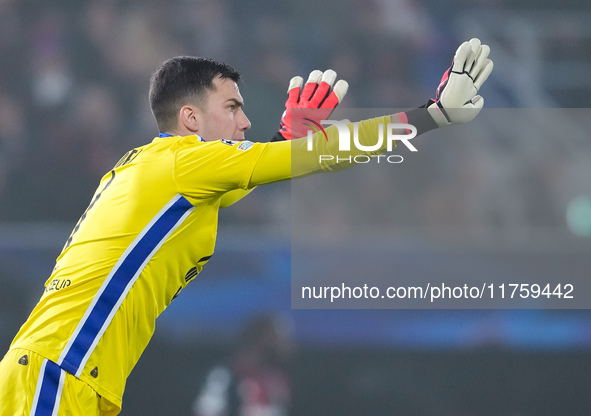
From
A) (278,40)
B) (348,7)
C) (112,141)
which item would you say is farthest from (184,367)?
(348,7)

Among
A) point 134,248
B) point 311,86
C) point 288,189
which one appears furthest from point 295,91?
point 288,189

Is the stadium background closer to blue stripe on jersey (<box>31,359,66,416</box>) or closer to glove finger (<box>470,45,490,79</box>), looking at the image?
blue stripe on jersey (<box>31,359,66,416</box>)

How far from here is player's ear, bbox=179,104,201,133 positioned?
8.04ft

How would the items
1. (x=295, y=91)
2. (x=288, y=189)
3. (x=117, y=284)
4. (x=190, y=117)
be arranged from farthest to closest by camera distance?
(x=288, y=189), (x=295, y=91), (x=190, y=117), (x=117, y=284)

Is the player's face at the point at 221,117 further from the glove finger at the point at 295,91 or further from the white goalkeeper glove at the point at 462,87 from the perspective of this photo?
the white goalkeeper glove at the point at 462,87

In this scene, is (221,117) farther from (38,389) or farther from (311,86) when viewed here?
(38,389)

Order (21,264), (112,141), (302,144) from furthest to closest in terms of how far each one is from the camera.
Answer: (112,141) < (21,264) < (302,144)

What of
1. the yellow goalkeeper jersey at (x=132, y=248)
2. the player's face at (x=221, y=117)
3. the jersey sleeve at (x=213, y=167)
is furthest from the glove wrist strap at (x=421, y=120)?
the player's face at (x=221, y=117)

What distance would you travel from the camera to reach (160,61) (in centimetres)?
549

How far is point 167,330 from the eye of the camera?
191 inches

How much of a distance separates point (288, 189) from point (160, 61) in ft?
4.76

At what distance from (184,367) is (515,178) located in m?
2.87

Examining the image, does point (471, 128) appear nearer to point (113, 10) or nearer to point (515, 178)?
point (515, 178)

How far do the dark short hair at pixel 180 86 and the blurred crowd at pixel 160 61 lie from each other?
2.58 metres
